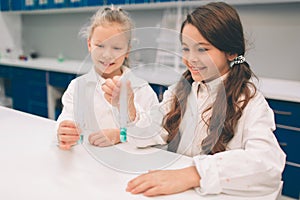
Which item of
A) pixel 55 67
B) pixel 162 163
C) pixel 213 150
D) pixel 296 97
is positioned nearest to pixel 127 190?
pixel 162 163

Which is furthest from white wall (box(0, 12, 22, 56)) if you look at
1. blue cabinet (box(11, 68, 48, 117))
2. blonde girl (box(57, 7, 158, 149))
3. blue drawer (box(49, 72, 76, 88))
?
blonde girl (box(57, 7, 158, 149))

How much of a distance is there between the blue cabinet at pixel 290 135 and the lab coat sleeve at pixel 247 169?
1.23 meters

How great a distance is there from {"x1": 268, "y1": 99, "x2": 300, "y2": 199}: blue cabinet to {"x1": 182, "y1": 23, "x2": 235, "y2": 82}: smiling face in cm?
115

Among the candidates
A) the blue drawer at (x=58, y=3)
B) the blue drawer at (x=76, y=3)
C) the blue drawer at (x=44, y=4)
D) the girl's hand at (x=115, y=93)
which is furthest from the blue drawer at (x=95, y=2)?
the girl's hand at (x=115, y=93)

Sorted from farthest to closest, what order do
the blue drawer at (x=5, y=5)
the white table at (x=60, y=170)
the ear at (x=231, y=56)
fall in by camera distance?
the blue drawer at (x=5, y=5), the ear at (x=231, y=56), the white table at (x=60, y=170)

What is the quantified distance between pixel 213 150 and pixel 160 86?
0.25 m

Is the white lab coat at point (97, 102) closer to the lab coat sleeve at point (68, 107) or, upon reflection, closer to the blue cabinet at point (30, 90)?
the lab coat sleeve at point (68, 107)

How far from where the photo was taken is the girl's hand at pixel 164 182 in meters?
0.69

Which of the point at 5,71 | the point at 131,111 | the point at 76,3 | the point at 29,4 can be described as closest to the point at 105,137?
the point at 131,111

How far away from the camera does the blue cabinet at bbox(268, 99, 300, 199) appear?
72.9 inches

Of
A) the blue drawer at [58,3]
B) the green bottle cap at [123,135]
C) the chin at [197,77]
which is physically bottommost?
the green bottle cap at [123,135]

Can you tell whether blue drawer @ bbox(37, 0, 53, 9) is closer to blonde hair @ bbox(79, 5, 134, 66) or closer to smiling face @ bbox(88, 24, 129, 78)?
blonde hair @ bbox(79, 5, 134, 66)

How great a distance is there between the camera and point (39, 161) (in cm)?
85

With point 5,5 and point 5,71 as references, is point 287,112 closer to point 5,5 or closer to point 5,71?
point 5,71
